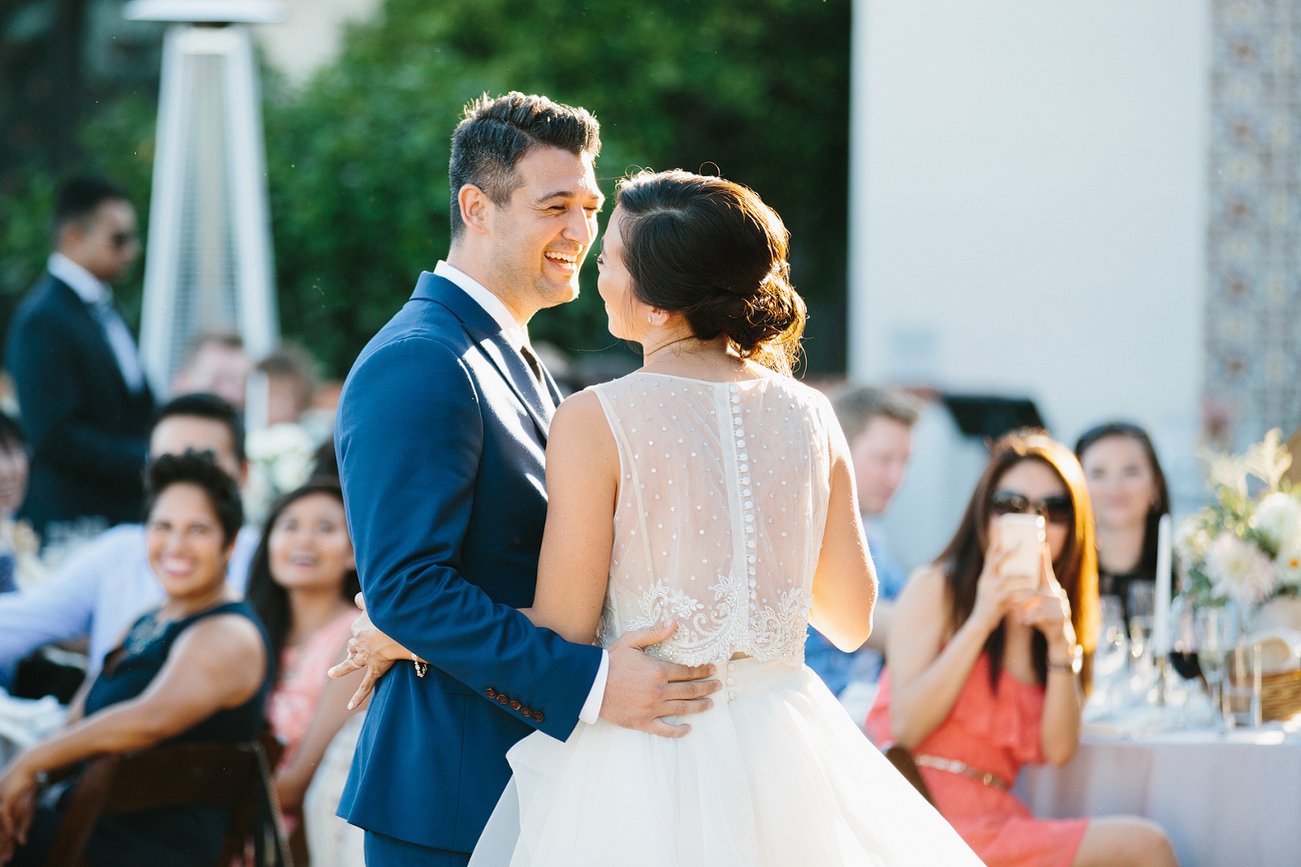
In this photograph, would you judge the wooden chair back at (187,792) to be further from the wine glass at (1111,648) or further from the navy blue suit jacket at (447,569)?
the wine glass at (1111,648)

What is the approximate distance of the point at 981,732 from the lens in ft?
10.3

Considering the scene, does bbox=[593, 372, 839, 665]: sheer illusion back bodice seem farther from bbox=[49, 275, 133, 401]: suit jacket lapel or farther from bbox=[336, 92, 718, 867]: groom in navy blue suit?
bbox=[49, 275, 133, 401]: suit jacket lapel

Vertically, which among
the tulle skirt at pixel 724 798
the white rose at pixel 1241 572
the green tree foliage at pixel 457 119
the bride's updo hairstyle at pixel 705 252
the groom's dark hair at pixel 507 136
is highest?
the green tree foliage at pixel 457 119

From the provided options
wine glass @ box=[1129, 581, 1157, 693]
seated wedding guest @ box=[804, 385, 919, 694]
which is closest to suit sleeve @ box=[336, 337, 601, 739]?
wine glass @ box=[1129, 581, 1157, 693]

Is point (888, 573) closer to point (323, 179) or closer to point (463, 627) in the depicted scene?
point (463, 627)

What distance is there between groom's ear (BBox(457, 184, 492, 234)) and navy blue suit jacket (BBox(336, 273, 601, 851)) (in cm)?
15

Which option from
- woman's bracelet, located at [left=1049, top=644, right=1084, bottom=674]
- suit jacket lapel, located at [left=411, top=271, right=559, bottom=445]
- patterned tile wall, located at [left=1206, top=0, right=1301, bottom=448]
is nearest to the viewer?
suit jacket lapel, located at [left=411, top=271, right=559, bottom=445]

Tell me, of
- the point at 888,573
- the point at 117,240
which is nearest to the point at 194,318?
the point at 117,240

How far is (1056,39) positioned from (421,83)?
602cm

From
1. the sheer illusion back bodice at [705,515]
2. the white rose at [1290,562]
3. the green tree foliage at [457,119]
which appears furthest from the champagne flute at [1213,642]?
the green tree foliage at [457,119]

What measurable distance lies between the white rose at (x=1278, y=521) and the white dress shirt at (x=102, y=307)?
4.34m

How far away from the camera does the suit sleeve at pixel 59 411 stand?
16.9 ft

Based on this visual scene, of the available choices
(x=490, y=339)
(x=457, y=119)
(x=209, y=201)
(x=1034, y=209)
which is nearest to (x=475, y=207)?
(x=490, y=339)

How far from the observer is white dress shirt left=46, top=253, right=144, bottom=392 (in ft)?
17.7
